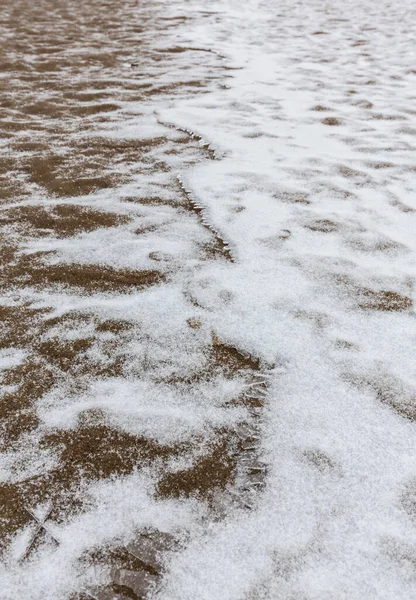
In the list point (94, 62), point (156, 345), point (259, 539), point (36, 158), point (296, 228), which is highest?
point (94, 62)

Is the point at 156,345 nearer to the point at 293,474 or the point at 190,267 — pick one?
the point at 190,267

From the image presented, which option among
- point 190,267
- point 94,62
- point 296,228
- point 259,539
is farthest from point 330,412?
point 94,62

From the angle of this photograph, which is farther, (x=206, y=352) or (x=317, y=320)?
(x=317, y=320)

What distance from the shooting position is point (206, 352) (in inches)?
71.8

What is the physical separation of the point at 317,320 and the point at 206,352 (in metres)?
Answer: 0.51

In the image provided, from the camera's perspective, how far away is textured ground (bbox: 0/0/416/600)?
121 cm

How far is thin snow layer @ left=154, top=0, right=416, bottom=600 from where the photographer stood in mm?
1204

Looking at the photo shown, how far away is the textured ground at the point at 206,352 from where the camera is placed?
1.21 metres

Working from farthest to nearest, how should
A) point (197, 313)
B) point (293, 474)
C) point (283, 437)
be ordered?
point (197, 313) → point (283, 437) → point (293, 474)

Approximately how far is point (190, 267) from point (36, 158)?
5.39ft

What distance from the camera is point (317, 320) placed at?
6.54 ft

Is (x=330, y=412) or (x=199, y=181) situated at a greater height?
(x=199, y=181)

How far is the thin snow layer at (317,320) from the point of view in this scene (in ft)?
3.95

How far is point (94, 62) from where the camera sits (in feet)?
18.2
